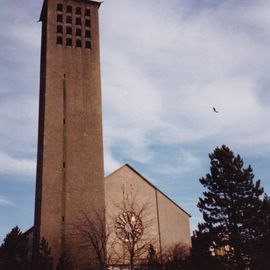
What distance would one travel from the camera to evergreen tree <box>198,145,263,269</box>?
3042 cm

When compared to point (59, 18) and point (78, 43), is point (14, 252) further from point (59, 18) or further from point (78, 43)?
point (59, 18)

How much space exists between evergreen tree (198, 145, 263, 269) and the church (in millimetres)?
3666

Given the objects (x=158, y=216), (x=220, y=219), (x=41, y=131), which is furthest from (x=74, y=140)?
(x=220, y=219)

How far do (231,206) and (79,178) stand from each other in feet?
39.5

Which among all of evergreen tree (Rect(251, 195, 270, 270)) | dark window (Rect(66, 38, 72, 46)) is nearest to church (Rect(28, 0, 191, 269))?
dark window (Rect(66, 38, 72, 46))

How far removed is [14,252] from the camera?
30984 millimetres

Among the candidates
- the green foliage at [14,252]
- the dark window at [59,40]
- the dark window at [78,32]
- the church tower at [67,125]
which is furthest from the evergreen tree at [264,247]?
the dark window at [59,40]

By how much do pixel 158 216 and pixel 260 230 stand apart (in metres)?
8.13

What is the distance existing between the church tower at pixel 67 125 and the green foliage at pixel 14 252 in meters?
1.66

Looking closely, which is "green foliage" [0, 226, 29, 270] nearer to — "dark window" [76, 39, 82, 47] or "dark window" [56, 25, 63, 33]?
"dark window" [76, 39, 82, 47]

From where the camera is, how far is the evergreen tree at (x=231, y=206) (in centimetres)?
3042

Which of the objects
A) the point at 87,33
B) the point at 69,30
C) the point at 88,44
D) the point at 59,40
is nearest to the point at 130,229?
the point at 88,44

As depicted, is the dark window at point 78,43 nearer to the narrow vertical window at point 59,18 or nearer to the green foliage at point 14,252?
the narrow vertical window at point 59,18

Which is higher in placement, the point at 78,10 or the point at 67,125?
the point at 78,10
